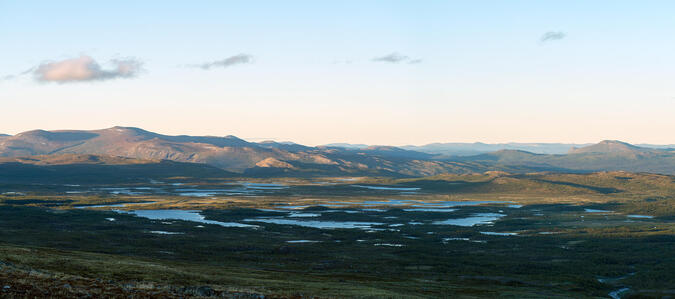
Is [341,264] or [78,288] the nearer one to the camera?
[78,288]

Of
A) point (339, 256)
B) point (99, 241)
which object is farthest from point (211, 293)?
point (99, 241)

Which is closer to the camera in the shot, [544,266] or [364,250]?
[544,266]

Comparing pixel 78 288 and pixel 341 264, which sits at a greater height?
pixel 78 288

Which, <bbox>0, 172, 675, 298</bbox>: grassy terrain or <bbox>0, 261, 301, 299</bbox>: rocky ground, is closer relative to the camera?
<bbox>0, 261, 301, 299</bbox>: rocky ground

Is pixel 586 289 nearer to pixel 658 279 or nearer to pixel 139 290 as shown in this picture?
pixel 658 279

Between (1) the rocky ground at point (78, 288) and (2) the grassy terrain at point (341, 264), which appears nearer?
(1) the rocky ground at point (78, 288)

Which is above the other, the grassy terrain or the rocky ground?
the rocky ground

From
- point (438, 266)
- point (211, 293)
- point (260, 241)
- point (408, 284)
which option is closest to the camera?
point (211, 293)

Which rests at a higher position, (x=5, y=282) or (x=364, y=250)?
(x=5, y=282)

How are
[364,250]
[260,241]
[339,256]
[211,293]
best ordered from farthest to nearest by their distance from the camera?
1. [260,241]
2. [364,250]
3. [339,256]
4. [211,293]

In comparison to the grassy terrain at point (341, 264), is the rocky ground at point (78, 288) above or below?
above
